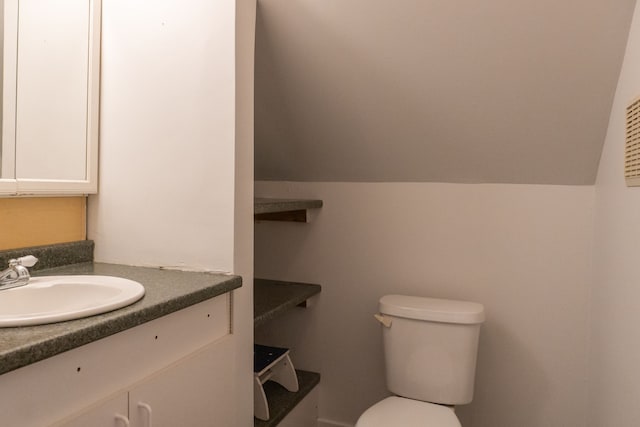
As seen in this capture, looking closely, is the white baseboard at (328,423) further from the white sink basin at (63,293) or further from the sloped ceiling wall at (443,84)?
the white sink basin at (63,293)

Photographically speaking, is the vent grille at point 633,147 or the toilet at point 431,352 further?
the toilet at point 431,352

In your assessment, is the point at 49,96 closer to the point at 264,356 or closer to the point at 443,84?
the point at 264,356

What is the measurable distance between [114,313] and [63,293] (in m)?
0.36

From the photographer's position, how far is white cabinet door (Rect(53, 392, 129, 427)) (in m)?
0.92

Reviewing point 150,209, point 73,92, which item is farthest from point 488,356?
point 73,92

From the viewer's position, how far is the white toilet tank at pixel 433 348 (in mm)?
1719

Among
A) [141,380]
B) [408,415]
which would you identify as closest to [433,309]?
[408,415]

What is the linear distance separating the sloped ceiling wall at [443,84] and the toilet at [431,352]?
57cm

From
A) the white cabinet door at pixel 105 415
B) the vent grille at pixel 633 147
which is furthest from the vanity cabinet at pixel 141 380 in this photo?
the vent grille at pixel 633 147

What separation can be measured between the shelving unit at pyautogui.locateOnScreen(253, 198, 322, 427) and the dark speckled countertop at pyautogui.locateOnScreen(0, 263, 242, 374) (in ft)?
1.12

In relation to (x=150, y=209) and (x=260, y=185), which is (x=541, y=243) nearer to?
(x=260, y=185)

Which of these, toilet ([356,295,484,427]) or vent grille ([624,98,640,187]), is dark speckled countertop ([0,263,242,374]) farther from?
vent grille ([624,98,640,187])

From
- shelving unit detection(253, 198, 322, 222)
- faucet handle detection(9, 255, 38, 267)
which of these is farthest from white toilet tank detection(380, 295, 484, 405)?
faucet handle detection(9, 255, 38, 267)

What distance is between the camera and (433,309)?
1749mm
